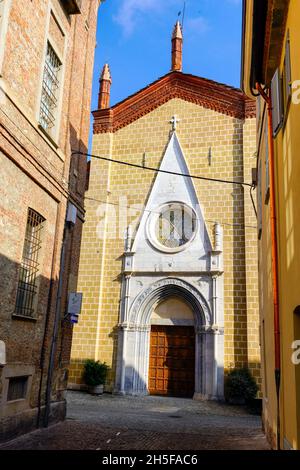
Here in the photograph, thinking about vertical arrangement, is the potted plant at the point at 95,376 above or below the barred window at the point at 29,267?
below

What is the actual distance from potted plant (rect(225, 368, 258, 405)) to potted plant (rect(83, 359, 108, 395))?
4.62 meters

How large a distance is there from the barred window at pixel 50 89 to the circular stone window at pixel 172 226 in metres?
8.84

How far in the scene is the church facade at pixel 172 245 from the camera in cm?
1694

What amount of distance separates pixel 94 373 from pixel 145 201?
7237mm

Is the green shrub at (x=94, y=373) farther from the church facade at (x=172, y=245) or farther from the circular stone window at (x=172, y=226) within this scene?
the circular stone window at (x=172, y=226)

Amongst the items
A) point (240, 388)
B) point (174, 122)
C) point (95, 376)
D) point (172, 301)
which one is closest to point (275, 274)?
point (240, 388)

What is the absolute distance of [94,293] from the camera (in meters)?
18.5

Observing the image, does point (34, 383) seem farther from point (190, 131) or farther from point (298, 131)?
point (190, 131)

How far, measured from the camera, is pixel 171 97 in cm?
2036

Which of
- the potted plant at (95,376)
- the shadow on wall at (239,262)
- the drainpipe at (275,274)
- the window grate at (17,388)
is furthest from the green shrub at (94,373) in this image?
the drainpipe at (275,274)

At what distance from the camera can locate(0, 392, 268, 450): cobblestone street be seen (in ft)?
26.7
